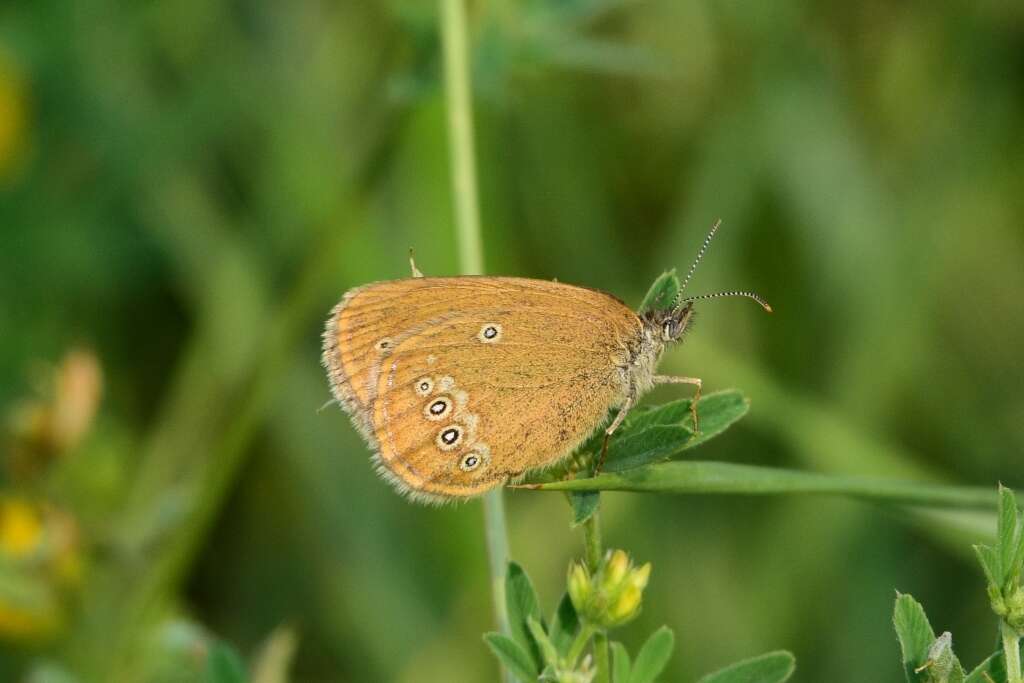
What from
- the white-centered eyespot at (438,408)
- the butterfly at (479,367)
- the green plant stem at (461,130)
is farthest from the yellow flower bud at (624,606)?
the green plant stem at (461,130)

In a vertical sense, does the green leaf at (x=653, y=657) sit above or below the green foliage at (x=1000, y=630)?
below

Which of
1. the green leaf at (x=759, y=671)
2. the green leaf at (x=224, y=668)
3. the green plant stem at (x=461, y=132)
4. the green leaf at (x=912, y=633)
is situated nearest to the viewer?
the green leaf at (x=912, y=633)

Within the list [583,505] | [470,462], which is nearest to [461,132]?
[470,462]

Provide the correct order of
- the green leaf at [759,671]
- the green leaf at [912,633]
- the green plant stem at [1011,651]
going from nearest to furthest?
1. the green plant stem at [1011,651]
2. the green leaf at [912,633]
3. the green leaf at [759,671]

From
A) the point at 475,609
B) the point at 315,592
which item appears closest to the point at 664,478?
the point at 475,609

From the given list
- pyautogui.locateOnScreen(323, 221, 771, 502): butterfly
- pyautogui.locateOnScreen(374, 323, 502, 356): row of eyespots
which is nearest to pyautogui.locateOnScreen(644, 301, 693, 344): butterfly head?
pyautogui.locateOnScreen(323, 221, 771, 502): butterfly

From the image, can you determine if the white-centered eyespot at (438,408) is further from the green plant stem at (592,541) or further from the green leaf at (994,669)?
the green leaf at (994,669)

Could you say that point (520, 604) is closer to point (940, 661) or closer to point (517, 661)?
point (517, 661)
